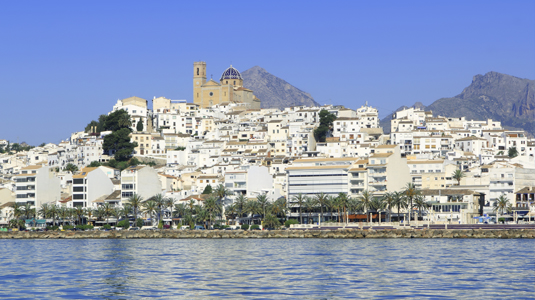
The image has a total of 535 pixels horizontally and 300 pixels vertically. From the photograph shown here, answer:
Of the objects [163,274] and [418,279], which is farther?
[163,274]

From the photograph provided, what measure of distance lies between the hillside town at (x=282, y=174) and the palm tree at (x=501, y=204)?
0.59 feet

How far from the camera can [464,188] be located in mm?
102438

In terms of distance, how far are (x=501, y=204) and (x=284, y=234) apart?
30.7 meters

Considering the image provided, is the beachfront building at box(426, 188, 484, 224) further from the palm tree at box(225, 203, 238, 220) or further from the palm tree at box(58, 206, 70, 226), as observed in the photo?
the palm tree at box(58, 206, 70, 226)

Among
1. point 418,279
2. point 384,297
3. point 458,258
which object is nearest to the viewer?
point 384,297

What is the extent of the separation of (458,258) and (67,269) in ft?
88.7

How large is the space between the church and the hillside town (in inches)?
932

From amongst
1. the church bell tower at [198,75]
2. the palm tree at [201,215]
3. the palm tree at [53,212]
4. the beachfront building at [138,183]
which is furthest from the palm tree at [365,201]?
the church bell tower at [198,75]

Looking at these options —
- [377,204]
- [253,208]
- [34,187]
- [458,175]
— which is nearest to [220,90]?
[34,187]

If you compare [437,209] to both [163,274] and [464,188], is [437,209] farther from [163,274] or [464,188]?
[163,274]

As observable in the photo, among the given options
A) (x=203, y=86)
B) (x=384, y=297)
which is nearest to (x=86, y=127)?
(x=203, y=86)

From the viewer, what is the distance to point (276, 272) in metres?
43.3

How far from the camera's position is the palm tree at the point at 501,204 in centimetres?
9550

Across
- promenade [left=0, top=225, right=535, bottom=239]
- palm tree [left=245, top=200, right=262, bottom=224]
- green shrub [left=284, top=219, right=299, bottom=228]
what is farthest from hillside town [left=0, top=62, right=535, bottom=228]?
promenade [left=0, top=225, right=535, bottom=239]
